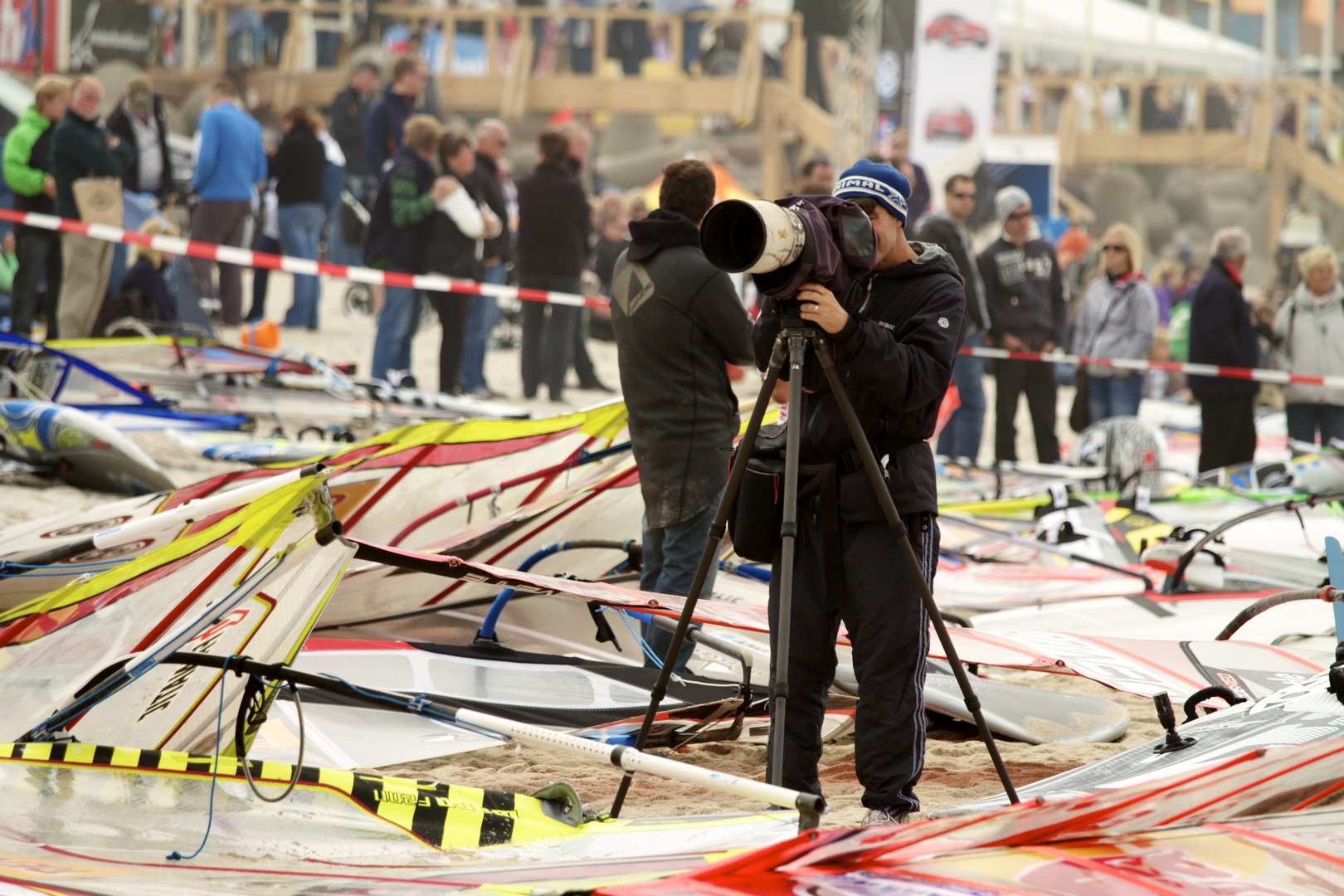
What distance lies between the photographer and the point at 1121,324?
9781mm

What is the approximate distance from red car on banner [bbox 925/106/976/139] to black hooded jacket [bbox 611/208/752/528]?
1149 cm

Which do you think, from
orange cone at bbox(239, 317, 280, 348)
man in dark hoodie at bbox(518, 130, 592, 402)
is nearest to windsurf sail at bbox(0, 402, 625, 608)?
orange cone at bbox(239, 317, 280, 348)

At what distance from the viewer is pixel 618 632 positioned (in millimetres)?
4809

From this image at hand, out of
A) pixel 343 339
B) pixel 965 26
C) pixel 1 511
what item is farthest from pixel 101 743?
pixel 965 26

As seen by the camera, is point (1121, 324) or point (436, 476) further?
point (1121, 324)

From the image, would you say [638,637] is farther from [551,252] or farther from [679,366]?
[551,252]

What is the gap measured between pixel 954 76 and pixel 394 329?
7752 mm

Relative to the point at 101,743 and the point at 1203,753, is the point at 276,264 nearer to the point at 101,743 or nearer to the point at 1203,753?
the point at 101,743

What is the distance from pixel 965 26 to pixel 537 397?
22.6 ft

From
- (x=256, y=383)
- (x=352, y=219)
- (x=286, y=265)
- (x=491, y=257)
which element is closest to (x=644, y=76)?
(x=352, y=219)

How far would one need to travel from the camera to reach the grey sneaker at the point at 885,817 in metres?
3.14

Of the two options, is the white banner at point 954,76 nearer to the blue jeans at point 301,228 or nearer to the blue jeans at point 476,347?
the blue jeans at point 476,347

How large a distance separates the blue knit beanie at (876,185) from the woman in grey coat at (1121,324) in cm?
693

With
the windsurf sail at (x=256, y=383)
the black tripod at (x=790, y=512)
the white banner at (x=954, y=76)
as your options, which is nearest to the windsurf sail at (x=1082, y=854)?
the black tripod at (x=790, y=512)
